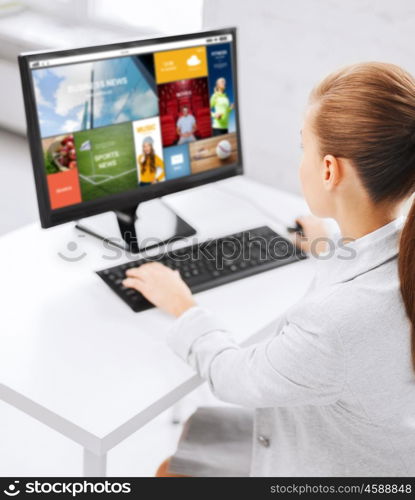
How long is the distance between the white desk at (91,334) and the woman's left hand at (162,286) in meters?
0.03

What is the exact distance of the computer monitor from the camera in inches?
55.6

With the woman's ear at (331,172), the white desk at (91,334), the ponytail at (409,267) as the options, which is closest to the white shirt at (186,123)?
the white desk at (91,334)

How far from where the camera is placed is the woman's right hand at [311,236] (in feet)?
5.34

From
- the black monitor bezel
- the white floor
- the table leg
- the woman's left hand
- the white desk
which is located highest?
the black monitor bezel

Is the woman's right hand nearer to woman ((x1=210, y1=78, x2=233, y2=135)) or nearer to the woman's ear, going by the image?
woman ((x1=210, y1=78, x2=233, y2=135))

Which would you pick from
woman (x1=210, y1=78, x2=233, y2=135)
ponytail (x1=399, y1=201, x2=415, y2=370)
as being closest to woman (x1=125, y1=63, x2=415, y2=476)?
ponytail (x1=399, y1=201, x2=415, y2=370)

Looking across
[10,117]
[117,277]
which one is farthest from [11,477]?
[10,117]

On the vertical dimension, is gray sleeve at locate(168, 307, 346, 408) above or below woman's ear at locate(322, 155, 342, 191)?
below

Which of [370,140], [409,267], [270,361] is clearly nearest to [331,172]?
[370,140]

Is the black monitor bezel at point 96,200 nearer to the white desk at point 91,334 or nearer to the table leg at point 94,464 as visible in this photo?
the white desk at point 91,334

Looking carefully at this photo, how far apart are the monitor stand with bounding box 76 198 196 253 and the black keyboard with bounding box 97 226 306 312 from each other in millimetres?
90

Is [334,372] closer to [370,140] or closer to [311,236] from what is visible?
[370,140]

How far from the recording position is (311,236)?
1.65 meters

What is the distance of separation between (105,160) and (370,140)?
66 centimetres
